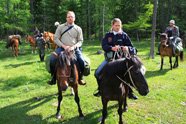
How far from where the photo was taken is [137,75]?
6.16 meters

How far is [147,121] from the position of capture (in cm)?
804

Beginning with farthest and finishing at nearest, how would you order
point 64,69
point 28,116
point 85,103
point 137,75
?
point 85,103, point 28,116, point 64,69, point 137,75

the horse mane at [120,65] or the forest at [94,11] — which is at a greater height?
the forest at [94,11]

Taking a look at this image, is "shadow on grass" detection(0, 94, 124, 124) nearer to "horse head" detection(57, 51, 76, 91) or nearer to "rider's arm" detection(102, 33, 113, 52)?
"horse head" detection(57, 51, 76, 91)

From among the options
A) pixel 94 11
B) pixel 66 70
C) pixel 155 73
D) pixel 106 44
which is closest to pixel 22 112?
pixel 66 70

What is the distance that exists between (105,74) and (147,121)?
2.12m

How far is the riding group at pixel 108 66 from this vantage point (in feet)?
20.6

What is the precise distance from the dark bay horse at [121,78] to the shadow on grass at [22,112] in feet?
7.01

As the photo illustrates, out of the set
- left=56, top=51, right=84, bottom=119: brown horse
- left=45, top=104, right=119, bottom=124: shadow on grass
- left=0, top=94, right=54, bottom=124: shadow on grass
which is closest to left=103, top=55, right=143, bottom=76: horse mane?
left=56, top=51, right=84, bottom=119: brown horse

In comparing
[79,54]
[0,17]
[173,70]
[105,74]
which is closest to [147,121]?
[105,74]

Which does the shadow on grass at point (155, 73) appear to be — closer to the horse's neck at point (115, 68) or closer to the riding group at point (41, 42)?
the horse's neck at point (115, 68)

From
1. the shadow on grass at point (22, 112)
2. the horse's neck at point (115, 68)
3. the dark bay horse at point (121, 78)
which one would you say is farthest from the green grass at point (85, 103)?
the horse's neck at point (115, 68)

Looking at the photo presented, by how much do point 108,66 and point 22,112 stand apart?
3.44 metres

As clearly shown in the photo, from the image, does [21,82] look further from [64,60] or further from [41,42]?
[41,42]
